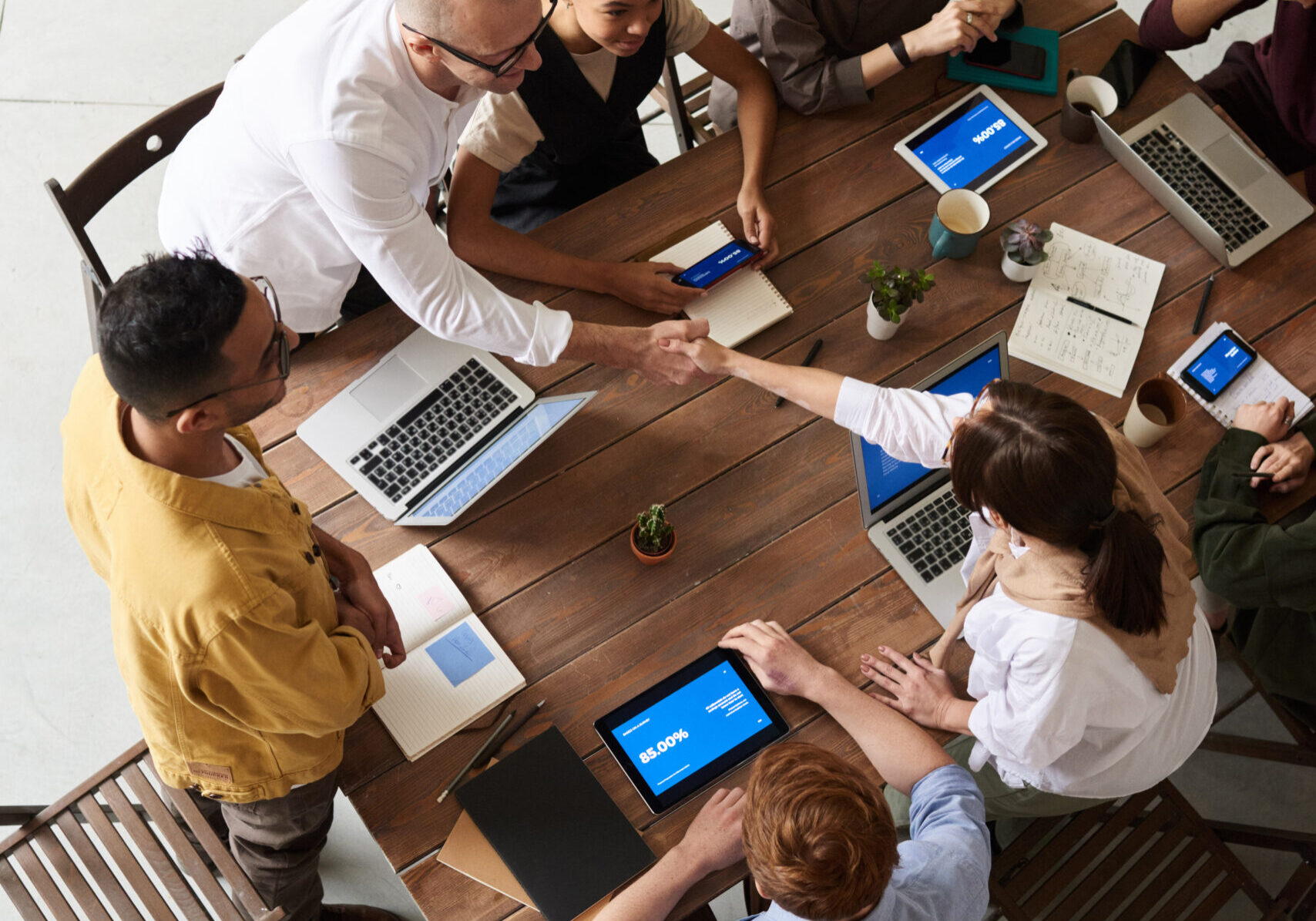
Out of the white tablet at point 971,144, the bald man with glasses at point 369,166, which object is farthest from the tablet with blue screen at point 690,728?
the white tablet at point 971,144

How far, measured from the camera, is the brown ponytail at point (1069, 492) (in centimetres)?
131

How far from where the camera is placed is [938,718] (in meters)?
1.65

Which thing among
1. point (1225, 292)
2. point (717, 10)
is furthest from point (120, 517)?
point (717, 10)

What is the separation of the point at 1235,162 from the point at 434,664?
199 centimetres

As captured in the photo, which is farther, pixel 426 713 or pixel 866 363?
pixel 866 363

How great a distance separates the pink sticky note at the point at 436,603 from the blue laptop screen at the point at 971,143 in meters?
1.38

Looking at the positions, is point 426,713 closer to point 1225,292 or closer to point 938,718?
point 938,718

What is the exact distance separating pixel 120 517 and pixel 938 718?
131 centimetres

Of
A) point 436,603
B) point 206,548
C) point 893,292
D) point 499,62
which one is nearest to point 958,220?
point 893,292

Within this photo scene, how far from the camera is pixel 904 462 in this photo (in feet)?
5.86

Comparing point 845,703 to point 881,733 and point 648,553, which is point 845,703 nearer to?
point 881,733

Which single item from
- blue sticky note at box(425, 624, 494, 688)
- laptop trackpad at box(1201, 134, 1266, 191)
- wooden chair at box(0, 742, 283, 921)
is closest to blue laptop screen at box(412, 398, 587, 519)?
blue sticky note at box(425, 624, 494, 688)

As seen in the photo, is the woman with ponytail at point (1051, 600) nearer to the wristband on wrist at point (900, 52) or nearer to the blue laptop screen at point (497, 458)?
the blue laptop screen at point (497, 458)

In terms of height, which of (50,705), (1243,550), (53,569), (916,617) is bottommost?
(1243,550)
